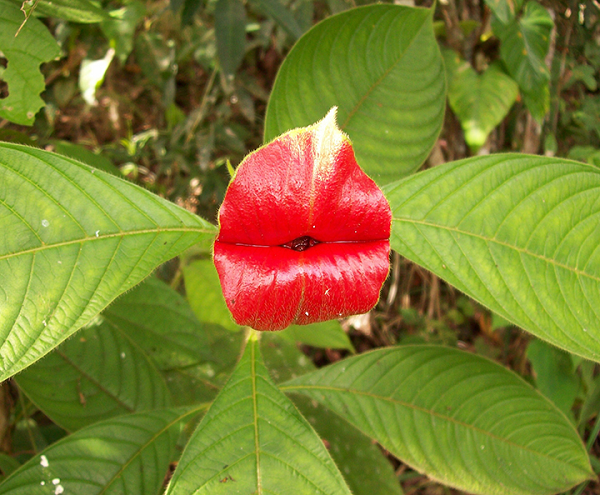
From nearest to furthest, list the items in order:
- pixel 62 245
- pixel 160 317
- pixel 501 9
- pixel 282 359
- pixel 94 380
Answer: pixel 62 245, pixel 94 380, pixel 160 317, pixel 501 9, pixel 282 359

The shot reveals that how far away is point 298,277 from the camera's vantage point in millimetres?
631

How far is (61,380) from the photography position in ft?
4.27

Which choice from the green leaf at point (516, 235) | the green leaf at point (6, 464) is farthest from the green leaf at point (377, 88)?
the green leaf at point (6, 464)

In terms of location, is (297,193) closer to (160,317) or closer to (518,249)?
(518,249)

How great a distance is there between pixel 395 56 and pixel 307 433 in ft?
3.19

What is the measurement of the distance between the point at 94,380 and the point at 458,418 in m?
1.03

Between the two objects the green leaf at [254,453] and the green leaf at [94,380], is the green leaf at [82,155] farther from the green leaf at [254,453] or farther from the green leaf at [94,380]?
the green leaf at [254,453]

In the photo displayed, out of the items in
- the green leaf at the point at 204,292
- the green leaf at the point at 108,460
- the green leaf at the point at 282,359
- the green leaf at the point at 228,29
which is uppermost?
the green leaf at the point at 228,29

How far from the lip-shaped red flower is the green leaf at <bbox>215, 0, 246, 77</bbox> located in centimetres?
118

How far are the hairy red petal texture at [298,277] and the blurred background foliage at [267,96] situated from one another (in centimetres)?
102

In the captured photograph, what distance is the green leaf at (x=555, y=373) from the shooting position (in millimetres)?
1970

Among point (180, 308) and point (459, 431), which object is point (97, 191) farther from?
point (459, 431)

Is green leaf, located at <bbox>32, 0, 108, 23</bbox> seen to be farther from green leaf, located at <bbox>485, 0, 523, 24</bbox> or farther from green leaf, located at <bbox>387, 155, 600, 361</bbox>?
green leaf, located at <bbox>485, 0, 523, 24</bbox>

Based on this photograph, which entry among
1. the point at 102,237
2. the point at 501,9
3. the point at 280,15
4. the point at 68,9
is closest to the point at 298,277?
the point at 102,237
